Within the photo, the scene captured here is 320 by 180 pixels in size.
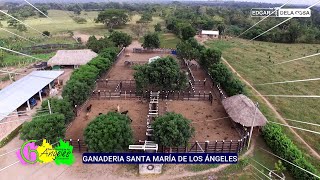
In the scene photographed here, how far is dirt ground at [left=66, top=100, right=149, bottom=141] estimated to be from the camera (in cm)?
2094

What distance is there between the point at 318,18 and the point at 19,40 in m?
97.8

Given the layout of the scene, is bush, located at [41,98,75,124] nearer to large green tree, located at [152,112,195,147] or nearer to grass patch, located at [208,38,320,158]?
large green tree, located at [152,112,195,147]

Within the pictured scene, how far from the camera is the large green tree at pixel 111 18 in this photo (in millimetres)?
73000

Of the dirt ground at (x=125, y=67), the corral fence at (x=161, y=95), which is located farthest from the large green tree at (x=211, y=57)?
the dirt ground at (x=125, y=67)

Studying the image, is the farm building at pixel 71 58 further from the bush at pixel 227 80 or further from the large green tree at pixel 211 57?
the bush at pixel 227 80

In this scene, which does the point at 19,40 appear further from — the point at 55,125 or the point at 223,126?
the point at 223,126

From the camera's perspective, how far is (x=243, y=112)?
68.2 ft

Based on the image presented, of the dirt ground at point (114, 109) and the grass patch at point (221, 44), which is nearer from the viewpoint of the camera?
the dirt ground at point (114, 109)

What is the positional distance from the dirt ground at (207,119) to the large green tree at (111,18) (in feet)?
178

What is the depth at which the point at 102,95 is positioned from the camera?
90.4ft

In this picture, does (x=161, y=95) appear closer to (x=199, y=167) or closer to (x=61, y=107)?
(x=61, y=107)

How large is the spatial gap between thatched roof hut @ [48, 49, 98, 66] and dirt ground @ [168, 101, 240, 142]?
16999 mm

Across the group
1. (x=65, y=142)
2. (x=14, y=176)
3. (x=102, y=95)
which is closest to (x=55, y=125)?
(x=65, y=142)

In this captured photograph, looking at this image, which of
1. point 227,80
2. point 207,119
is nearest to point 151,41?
point 227,80
